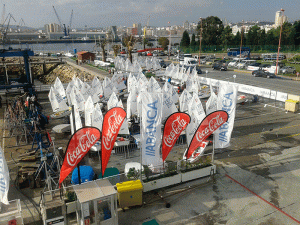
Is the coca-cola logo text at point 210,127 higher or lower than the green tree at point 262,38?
lower

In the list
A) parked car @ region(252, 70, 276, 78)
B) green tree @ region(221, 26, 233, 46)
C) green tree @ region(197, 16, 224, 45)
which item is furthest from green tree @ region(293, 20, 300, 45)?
parked car @ region(252, 70, 276, 78)

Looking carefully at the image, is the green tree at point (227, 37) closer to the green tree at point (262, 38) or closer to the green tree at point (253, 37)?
the green tree at point (253, 37)

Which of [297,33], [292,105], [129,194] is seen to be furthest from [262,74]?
[297,33]

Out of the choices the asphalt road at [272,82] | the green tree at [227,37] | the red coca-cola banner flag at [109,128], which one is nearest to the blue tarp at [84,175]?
the red coca-cola banner flag at [109,128]

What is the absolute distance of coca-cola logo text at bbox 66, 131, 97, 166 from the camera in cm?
959

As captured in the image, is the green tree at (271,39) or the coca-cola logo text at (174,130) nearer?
the coca-cola logo text at (174,130)

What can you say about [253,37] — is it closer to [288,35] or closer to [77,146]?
[288,35]

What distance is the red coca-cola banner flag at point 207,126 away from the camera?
12.3m

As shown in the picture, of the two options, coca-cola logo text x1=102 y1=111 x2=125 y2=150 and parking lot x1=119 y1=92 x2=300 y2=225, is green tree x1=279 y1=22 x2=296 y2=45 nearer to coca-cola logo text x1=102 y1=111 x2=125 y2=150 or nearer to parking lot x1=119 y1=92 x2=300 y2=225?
parking lot x1=119 y1=92 x2=300 y2=225

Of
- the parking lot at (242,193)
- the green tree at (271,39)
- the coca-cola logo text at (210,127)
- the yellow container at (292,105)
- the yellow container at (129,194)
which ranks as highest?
the green tree at (271,39)

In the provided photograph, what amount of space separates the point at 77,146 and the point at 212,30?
278ft

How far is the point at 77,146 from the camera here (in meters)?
9.62

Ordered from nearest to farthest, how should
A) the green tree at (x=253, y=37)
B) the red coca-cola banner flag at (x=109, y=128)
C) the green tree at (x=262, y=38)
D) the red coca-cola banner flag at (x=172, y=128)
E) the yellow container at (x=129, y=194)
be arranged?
1. the red coca-cola banner flag at (x=109, y=128)
2. the yellow container at (x=129, y=194)
3. the red coca-cola banner flag at (x=172, y=128)
4. the green tree at (x=253, y=37)
5. the green tree at (x=262, y=38)

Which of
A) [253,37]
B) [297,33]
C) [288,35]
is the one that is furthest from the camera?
[253,37]
